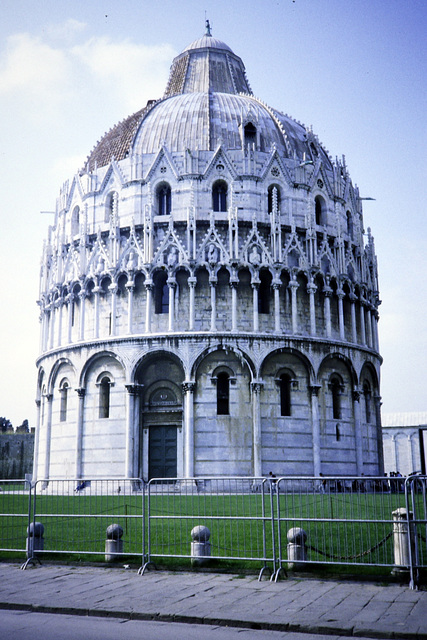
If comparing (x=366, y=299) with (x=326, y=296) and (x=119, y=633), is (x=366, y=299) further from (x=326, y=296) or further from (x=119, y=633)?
(x=119, y=633)

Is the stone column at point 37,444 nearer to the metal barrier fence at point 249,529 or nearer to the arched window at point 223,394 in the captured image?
the arched window at point 223,394

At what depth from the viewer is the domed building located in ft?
113

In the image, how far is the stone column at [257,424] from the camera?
109ft

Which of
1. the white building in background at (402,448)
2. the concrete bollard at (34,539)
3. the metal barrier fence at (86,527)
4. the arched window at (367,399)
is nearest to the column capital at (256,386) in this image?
the arched window at (367,399)

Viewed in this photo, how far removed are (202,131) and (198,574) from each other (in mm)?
31071

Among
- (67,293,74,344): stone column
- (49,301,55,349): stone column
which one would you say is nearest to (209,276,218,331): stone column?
(67,293,74,344): stone column

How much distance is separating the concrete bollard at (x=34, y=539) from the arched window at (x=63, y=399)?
23.8 metres

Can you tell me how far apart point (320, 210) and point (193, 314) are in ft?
36.1

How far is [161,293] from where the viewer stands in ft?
120

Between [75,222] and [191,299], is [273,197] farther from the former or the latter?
[75,222]

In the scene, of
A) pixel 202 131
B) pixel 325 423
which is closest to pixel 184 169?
pixel 202 131

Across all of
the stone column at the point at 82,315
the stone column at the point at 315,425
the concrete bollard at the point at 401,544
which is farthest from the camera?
the stone column at the point at 82,315

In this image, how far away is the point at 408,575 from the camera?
444 inches

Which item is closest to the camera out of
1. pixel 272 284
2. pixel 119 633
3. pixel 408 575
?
pixel 119 633
